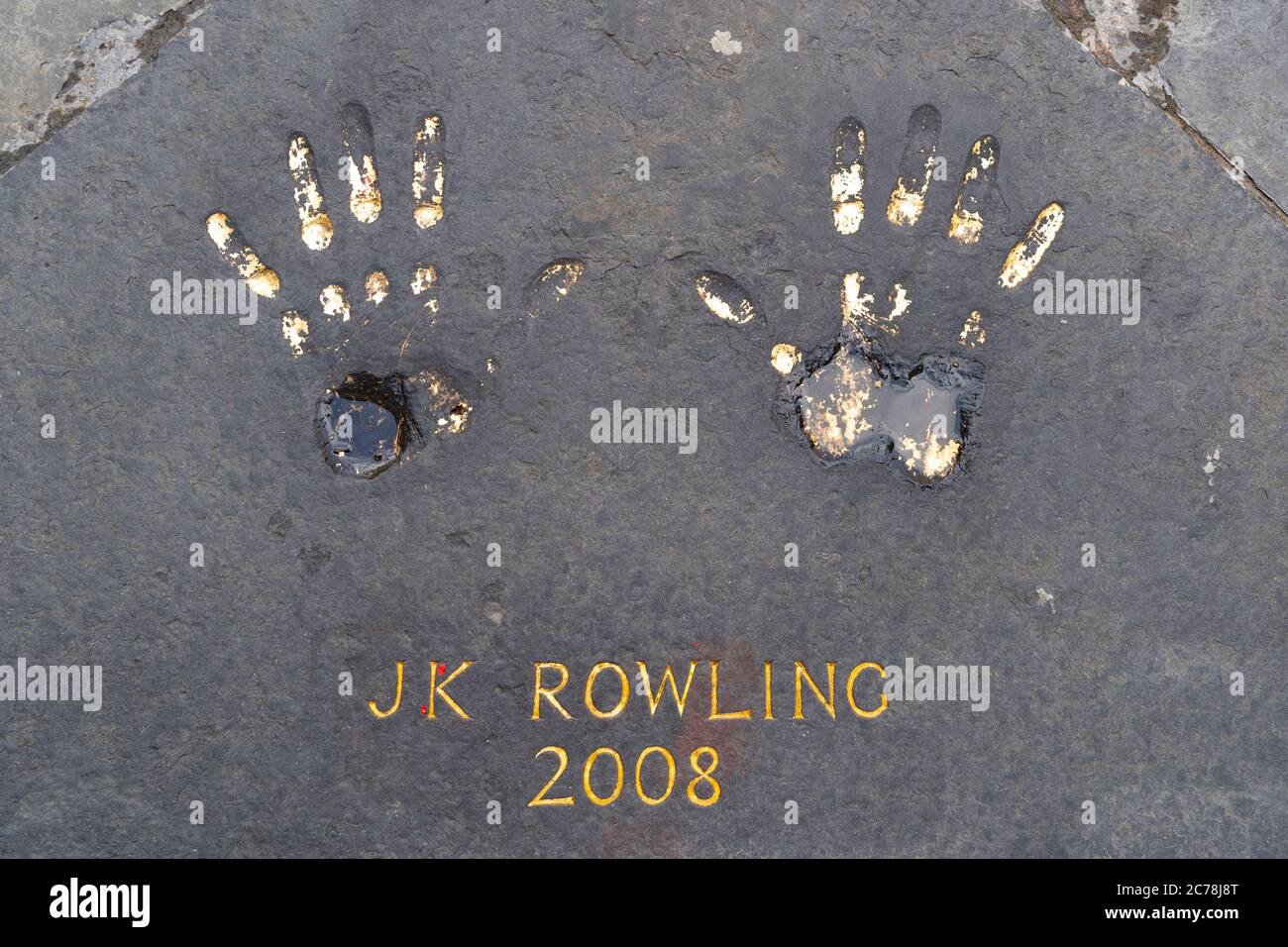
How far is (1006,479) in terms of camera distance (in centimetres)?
241

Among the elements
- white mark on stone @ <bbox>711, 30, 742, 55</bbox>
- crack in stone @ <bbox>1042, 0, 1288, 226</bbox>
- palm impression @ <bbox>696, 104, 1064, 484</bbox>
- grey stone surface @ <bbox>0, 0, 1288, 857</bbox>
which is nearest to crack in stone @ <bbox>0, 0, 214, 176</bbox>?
grey stone surface @ <bbox>0, 0, 1288, 857</bbox>

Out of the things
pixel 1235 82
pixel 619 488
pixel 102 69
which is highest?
pixel 102 69

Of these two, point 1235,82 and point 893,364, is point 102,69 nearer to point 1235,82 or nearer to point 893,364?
point 893,364

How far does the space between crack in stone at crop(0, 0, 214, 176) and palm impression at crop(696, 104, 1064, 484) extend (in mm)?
2025

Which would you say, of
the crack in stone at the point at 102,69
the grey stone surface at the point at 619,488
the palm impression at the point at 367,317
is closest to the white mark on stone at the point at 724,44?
the grey stone surface at the point at 619,488

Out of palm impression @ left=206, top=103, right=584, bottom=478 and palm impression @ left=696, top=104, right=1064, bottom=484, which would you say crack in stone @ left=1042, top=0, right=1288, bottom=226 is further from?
palm impression @ left=206, top=103, right=584, bottom=478

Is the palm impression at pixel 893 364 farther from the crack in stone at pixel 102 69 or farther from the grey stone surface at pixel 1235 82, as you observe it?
the crack in stone at pixel 102 69

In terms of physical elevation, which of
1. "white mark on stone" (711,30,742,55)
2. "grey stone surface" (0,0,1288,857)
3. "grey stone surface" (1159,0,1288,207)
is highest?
"white mark on stone" (711,30,742,55)

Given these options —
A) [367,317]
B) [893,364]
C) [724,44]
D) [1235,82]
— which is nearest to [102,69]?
[367,317]

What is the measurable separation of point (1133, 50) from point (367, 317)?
8.00 feet

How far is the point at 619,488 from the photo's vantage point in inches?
95.3

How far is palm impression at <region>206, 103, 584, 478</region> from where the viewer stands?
2.39 meters

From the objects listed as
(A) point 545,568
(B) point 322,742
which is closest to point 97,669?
(B) point 322,742

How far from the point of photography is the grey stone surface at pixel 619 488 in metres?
2.40
